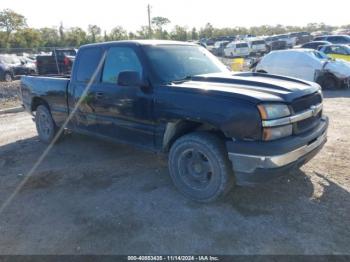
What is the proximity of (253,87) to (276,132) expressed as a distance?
2.18 feet

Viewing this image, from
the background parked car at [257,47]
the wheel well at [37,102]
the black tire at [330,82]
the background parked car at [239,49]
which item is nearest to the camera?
the wheel well at [37,102]

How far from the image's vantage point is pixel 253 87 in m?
3.80

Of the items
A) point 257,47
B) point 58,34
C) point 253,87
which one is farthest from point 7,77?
point 58,34

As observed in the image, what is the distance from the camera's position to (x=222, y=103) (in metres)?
3.51

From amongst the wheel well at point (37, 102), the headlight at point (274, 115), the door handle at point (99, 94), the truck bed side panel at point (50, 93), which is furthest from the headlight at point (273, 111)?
the wheel well at point (37, 102)

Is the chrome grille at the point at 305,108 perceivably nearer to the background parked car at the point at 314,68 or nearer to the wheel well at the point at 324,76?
the background parked car at the point at 314,68

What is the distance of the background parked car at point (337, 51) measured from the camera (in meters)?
15.4

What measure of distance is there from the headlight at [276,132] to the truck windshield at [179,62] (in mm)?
1467

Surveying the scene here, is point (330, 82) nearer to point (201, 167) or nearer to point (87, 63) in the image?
point (87, 63)

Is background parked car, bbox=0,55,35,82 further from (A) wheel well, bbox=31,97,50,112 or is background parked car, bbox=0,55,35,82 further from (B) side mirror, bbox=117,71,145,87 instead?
(B) side mirror, bbox=117,71,145,87

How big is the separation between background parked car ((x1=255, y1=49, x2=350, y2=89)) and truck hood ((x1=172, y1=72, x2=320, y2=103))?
8766 millimetres

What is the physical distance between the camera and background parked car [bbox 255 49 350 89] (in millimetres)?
12219

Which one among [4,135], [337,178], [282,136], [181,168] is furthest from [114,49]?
[4,135]

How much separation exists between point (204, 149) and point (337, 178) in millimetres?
1970
